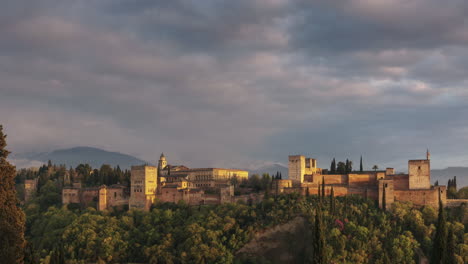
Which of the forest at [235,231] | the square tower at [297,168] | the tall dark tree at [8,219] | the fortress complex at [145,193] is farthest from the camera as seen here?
the square tower at [297,168]

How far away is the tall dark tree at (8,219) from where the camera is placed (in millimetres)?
26417

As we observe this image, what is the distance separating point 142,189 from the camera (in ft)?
254

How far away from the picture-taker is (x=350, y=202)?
222 ft

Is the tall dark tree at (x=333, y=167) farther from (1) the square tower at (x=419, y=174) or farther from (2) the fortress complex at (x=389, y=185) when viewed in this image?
(1) the square tower at (x=419, y=174)

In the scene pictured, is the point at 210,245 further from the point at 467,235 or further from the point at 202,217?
the point at 467,235

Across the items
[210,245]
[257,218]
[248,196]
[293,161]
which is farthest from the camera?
[293,161]

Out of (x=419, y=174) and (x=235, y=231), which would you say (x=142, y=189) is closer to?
(x=235, y=231)

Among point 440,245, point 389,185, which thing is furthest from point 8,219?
point 389,185

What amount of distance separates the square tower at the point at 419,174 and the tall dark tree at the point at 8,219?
180ft

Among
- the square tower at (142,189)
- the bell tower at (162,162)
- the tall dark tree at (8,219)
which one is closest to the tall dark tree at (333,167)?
the square tower at (142,189)

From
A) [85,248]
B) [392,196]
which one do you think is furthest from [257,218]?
[85,248]

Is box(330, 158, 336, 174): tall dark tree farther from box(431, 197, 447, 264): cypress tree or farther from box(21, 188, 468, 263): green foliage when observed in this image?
box(431, 197, 447, 264): cypress tree

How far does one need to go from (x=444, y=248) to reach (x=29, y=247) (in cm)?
3103

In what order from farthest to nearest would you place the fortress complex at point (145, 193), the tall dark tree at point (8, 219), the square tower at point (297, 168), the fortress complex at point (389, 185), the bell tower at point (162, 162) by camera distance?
1. the bell tower at point (162, 162)
2. the square tower at point (297, 168)
3. the fortress complex at point (145, 193)
4. the fortress complex at point (389, 185)
5. the tall dark tree at point (8, 219)
